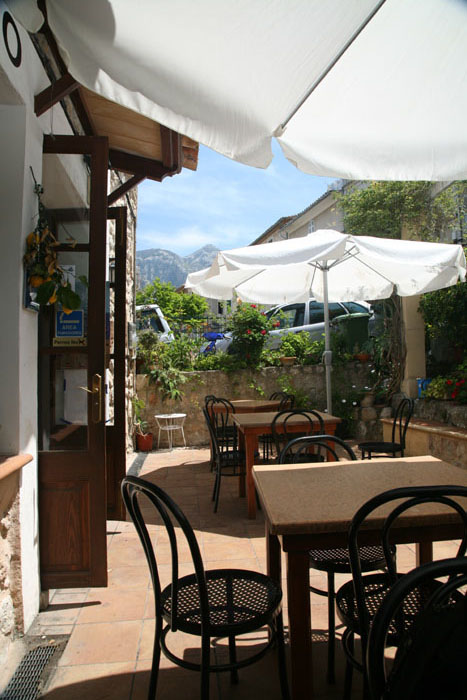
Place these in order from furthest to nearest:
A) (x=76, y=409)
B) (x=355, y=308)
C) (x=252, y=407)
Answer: (x=355, y=308) → (x=252, y=407) → (x=76, y=409)

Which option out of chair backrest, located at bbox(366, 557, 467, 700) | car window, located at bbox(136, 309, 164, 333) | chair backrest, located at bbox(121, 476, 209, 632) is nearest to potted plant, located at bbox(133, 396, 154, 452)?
car window, located at bbox(136, 309, 164, 333)

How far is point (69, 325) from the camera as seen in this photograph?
2.60 metres

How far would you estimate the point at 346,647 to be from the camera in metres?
1.40

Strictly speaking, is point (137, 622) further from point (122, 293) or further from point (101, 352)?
point (122, 293)

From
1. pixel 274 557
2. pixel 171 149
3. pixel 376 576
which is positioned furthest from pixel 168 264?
pixel 376 576

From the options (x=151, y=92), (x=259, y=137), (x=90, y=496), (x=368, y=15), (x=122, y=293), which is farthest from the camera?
(x=122, y=293)

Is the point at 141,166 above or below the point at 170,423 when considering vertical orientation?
above

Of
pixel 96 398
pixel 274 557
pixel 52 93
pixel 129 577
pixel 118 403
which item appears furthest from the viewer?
pixel 118 403

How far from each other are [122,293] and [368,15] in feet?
7.42

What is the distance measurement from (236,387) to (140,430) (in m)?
1.50

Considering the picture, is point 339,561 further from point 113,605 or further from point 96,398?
point 96,398

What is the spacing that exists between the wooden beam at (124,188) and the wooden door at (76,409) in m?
0.99

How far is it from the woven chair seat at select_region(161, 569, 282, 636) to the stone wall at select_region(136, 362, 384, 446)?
5.04 m

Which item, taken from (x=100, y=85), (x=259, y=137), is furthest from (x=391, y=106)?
(x=100, y=85)
